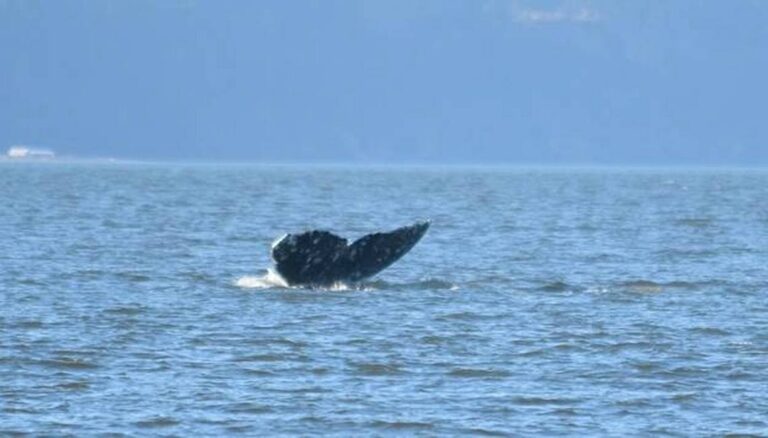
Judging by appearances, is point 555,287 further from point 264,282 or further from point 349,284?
point 264,282

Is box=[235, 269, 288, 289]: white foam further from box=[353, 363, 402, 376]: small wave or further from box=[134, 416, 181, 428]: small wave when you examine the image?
box=[134, 416, 181, 428]: small wave

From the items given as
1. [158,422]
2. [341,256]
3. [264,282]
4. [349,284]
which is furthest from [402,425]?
[264,282]

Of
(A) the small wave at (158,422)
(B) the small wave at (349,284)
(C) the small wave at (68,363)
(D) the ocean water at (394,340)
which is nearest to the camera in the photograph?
(A) the small wave at (158,422)

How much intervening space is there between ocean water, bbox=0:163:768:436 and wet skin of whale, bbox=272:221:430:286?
0.24 meters

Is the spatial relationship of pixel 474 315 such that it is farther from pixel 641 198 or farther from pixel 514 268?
pixel 641 198

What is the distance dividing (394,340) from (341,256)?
17.4 ft

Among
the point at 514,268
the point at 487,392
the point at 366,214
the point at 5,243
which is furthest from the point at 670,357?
the point at 366,214

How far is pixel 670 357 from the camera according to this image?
68.9ft

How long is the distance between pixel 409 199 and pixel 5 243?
40.3 m

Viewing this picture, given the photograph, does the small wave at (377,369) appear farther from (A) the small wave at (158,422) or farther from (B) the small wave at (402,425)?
(A) the small wave at (158,422)

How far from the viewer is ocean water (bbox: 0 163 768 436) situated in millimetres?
17469

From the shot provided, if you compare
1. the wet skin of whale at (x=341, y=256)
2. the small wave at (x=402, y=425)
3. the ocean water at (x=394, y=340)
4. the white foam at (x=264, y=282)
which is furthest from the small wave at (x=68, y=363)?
the white foam at (x=264, y=282)

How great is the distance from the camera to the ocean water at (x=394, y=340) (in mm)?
17469

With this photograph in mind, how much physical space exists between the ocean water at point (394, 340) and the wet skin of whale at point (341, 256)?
0.79 feet
